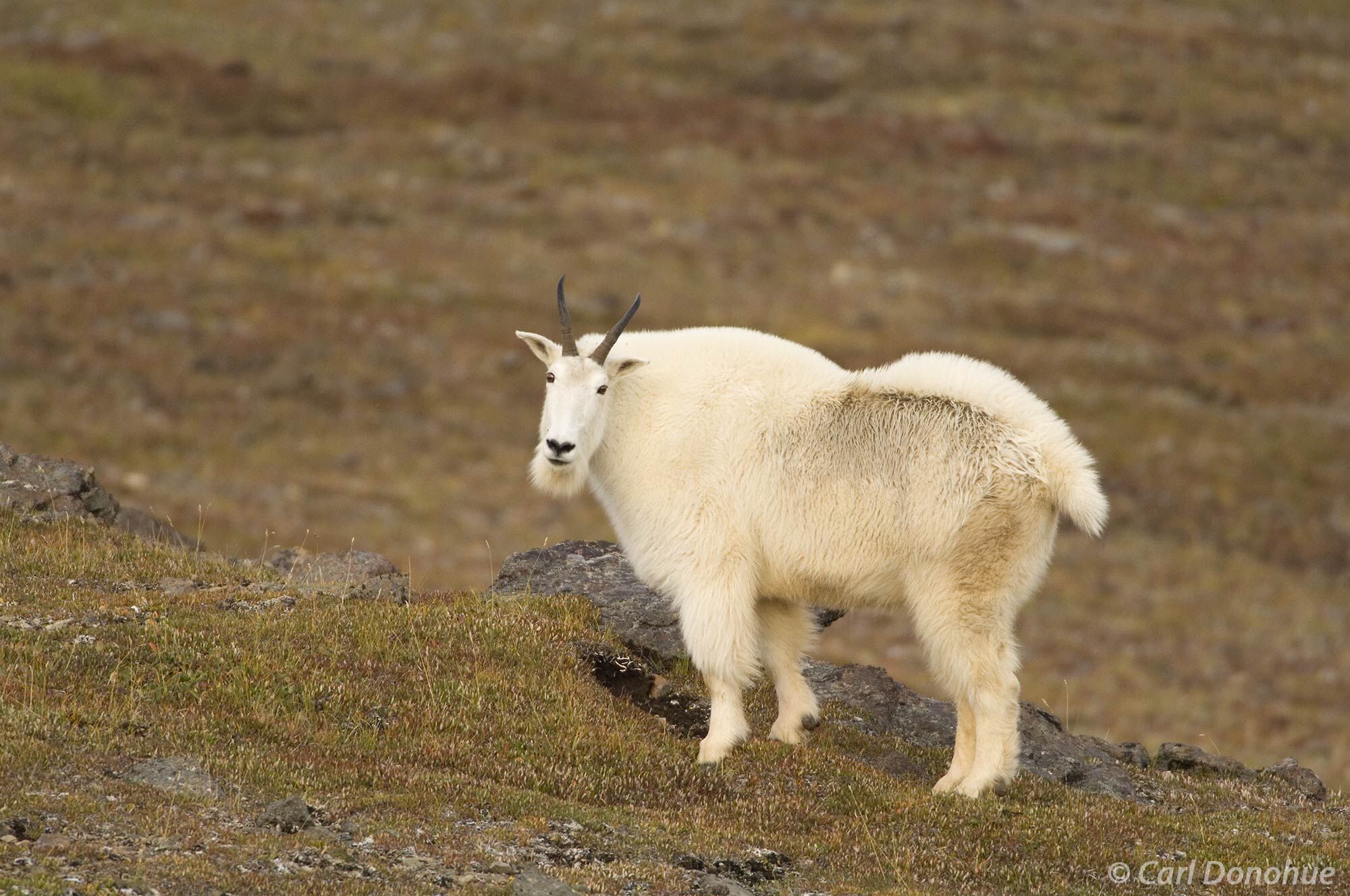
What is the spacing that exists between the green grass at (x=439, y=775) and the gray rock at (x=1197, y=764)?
1.29 meters

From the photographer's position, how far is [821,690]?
509 inches

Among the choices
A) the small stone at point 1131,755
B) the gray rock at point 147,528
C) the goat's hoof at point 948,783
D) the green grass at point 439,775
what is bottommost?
the gray rock at point 147,528

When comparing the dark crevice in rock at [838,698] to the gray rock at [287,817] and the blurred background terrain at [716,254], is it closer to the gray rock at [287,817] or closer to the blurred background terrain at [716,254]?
the gray rock at [287,817]

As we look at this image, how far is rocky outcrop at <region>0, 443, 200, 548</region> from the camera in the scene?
13883 millimetres

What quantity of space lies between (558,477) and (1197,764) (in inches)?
263

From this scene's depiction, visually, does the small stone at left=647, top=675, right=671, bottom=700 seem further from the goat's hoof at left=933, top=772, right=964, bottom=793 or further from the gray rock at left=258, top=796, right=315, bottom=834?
the gray rock at left=258, top=796, right=315, bottom=834

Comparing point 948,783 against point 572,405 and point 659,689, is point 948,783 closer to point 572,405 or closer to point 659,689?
point 659,689

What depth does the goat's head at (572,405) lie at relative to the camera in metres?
10.7

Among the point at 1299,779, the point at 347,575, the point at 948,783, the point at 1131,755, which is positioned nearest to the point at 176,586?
the point at 347,575

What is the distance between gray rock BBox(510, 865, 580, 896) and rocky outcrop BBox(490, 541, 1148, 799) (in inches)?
148

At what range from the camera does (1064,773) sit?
1190cm

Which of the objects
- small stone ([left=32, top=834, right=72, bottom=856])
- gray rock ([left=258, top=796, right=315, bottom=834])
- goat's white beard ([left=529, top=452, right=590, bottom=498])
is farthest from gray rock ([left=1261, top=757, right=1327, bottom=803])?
small stone ([left=32, top=834, right=72, bottom=856])

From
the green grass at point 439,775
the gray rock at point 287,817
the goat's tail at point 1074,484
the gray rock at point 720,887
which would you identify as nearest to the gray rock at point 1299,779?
the green grass at point 439,775

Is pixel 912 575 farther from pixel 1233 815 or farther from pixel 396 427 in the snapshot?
pixel 396 427
